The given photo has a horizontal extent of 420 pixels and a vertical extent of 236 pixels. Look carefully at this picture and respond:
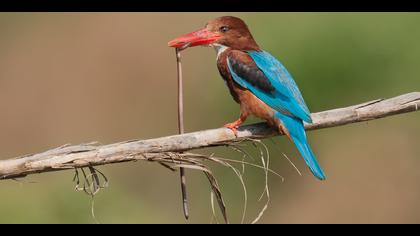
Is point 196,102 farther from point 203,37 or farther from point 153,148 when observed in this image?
point 153,148

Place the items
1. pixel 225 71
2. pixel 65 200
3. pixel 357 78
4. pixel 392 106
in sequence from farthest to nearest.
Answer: pixel 357 78
pixel 65 200
pixel 225 71
pixel 392 106

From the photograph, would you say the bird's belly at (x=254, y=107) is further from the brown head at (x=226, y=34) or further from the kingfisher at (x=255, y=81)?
the brown head at (x=226, y=34)

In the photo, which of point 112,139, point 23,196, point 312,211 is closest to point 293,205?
point 312,211

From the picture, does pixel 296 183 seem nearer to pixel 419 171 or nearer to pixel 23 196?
pixel 419 171

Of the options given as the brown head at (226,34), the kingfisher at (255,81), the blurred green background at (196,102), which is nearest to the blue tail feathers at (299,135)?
the kingfisher at (255,81)

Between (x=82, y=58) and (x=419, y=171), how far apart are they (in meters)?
2.47

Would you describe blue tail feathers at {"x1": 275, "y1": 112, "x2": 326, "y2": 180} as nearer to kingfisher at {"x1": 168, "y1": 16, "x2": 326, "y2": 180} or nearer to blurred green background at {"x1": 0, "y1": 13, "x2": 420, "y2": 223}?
kingfisher at {"x1": 168, "y1": 16, "x2": 326, "y2": 180}

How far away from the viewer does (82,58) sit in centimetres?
676

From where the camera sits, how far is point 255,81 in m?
4.34

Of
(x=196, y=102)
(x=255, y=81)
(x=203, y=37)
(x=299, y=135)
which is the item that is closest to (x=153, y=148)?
(x=299, y=135)

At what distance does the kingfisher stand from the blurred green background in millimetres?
1365

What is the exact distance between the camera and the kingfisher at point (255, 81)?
4.15m

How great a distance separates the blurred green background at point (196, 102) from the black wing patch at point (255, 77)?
1.47 m

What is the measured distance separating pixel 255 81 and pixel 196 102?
1996mm
